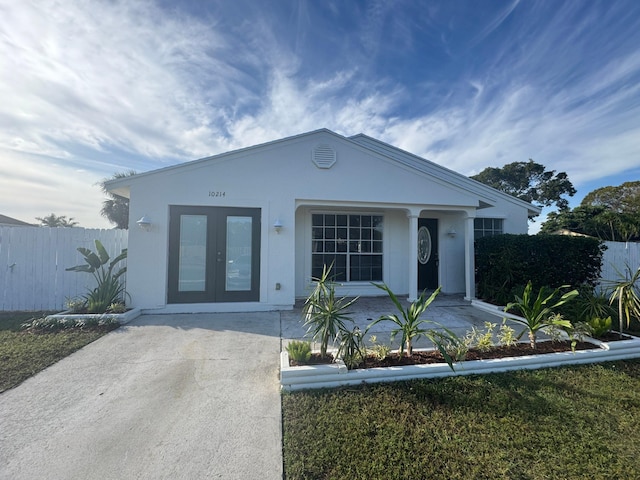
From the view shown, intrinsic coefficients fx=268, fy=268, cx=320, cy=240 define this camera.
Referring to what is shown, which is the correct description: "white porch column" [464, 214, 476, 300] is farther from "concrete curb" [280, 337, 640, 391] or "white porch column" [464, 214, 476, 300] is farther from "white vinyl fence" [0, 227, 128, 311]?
"white vinyl fence" [0, 227, 128, 311]

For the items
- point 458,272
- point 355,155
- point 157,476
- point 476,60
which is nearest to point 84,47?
point 355,155

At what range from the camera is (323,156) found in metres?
7.51

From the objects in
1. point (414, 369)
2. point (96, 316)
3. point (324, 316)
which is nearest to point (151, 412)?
point (324, 316)

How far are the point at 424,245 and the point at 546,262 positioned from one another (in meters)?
3.45

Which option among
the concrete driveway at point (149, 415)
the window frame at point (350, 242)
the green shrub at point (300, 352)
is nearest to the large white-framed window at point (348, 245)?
the window frame at point (350, 242)

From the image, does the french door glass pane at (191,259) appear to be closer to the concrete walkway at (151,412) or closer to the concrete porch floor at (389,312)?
the concrete walkway at (151,412)

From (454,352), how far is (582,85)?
9.31 meters

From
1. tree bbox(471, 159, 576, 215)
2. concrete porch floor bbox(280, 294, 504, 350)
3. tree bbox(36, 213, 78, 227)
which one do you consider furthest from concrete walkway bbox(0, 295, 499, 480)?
tree bbox(471, 159, 576, 215)

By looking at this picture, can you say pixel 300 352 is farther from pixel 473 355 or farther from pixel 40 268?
pixel 40 268

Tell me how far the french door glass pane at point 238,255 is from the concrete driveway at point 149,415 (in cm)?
235

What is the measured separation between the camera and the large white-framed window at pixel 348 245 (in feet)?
28.8

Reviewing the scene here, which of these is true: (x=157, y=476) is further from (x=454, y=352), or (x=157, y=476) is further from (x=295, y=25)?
(x=295, y=25)

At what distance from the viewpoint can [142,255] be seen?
6.80 meters

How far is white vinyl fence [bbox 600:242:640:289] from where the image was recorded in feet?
28.5
